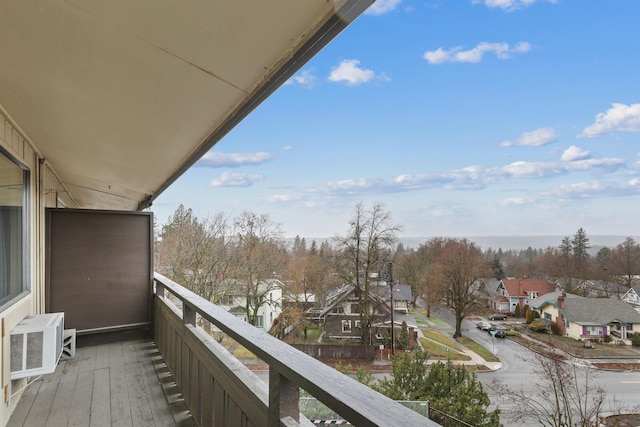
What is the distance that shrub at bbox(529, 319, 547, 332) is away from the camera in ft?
48.8

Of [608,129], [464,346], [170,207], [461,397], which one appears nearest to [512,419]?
[461,397]

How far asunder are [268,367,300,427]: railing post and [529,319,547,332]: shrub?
1679 cm

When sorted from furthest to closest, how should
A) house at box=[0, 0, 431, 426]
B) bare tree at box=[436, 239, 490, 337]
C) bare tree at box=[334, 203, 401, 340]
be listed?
1. bare tree at box=[436, 239, 490, 337]
2. bare tree at box=[334, 203, 401, 340]
3. house at box=[0, 0, 431, 426]

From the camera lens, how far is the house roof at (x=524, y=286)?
51.9 feet

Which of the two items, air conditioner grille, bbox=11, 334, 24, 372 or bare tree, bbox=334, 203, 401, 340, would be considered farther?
bare tree, bbox=334, 203, 401, 340

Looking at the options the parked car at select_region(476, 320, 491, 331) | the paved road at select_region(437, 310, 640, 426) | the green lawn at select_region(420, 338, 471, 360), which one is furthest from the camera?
the parked car at select_region(476, 320, 491, 331)

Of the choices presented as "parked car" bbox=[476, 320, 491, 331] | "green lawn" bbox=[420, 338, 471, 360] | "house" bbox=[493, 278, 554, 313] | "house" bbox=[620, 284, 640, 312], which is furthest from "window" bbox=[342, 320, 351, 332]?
"house" bbox=[620, 284, 640, 312]

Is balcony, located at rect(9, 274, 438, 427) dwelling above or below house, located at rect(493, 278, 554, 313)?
above

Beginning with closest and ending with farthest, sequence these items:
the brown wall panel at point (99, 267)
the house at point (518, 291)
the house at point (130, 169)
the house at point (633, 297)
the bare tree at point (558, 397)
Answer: the house at point (130, 169)
the brown wall panel at point (99, 267)
the bare tree at point (558, 397)
the house at point (633, 297)
the house at point (518, 291)

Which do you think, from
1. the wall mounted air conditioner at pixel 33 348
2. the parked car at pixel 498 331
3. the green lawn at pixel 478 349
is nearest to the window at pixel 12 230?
the wall mounted air conditioner at pixel 33 348

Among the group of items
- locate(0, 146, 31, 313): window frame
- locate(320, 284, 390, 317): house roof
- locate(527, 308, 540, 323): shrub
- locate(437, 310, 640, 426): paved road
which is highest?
locate(0, 146, 31, 313): window frame

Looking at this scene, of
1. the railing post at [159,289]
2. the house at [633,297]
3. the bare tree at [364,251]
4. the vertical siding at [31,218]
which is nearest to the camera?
the vertical siding at [31,218]

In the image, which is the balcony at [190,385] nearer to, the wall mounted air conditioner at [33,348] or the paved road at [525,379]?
the wall mounted air conditioner at [33,348]

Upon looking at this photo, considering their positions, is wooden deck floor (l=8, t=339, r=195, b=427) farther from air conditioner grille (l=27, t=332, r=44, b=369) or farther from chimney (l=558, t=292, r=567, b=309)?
chimney (l=558, t=292, r=567, b=309)
